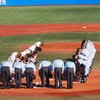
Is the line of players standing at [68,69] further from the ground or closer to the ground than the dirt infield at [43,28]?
closer to the ground

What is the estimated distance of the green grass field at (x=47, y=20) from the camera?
73.4 ft

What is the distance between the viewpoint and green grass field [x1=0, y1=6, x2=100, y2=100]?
73.4 feet

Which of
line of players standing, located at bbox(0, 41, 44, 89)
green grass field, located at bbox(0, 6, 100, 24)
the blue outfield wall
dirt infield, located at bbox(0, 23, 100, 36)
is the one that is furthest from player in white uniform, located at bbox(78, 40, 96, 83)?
the blue outfield wall

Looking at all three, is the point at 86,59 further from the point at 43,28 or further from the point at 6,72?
the point at 43,28

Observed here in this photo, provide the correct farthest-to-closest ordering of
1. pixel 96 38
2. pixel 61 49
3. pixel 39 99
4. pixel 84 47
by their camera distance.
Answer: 1. pixel 96 38
2. pixel 61 49
3. pixel 84 47
4. pixel 39 99

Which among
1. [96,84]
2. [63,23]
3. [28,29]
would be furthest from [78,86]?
[63,23]

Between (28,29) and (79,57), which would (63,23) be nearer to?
(28,29)

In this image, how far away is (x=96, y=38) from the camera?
→ 29266mm

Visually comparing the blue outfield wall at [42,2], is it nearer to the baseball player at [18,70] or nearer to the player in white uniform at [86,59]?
the player in white uniform at [86,59]

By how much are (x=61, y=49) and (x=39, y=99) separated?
11490mm

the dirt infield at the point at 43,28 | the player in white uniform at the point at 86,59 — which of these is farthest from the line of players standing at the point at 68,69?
the dirt infield at the point at 43,28

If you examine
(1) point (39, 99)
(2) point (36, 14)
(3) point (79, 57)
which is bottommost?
(1) point (39, 99)

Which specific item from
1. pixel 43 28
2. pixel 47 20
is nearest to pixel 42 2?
pixel 47 20

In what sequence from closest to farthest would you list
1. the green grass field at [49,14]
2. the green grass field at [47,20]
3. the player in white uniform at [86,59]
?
the player in white uniform at [86,59], the green grass field at [47,20], the green grass field at [49,14]
